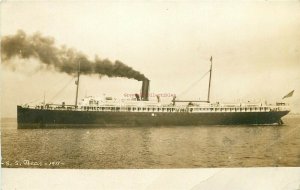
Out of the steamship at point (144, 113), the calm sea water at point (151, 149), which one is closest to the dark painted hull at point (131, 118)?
the steamship at point (144, 113)

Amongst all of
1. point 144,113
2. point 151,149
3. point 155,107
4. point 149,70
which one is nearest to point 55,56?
point 149,70

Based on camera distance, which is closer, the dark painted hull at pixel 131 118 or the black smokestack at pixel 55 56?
the black smokestack at pixel 55 56

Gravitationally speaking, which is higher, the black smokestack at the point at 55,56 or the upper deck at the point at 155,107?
the black smokestack at the point at 55,56

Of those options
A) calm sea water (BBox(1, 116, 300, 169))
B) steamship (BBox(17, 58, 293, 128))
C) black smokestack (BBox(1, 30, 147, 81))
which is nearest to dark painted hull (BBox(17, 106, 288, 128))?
steamship (BBox(17, 58, 293, 128))

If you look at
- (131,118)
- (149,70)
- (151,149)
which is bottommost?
(151,149)

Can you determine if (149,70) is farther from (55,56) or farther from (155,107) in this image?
(155,107)

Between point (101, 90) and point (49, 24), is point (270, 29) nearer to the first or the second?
point (101, 90)

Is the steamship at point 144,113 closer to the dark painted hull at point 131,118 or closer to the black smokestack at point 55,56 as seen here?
the dark painted hull at point 131,118
